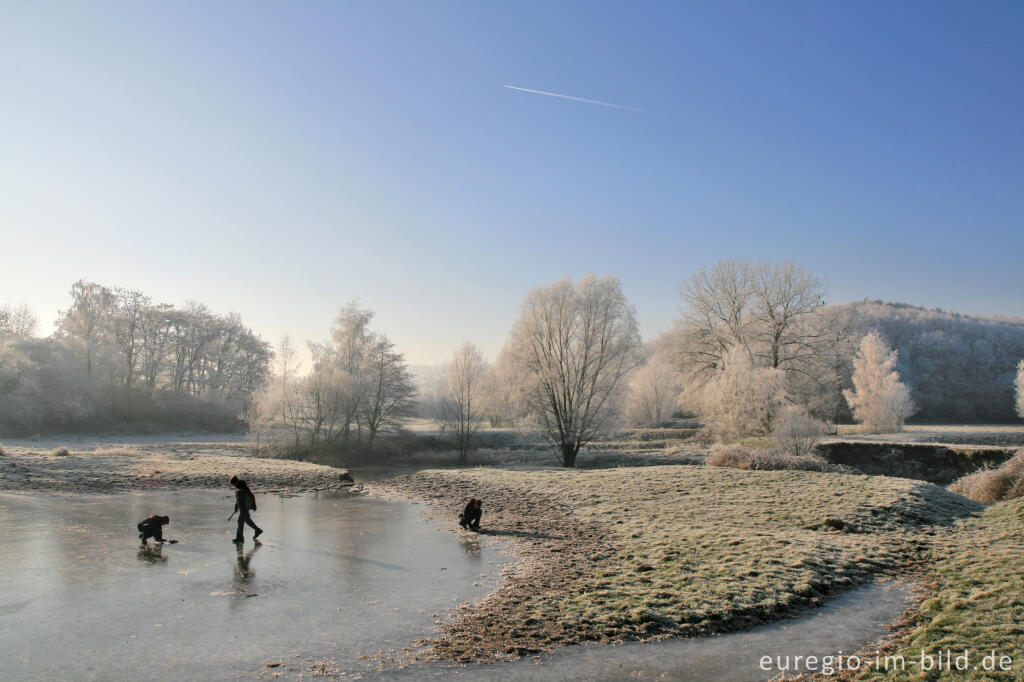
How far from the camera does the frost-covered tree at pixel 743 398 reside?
33031 millimetres

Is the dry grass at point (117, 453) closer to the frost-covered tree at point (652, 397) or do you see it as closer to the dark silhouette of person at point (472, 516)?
the dark silhouette of person at point (472, 516)

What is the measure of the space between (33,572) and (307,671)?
7984mm

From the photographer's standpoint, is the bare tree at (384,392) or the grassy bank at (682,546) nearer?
the grassy bank at (682,546)

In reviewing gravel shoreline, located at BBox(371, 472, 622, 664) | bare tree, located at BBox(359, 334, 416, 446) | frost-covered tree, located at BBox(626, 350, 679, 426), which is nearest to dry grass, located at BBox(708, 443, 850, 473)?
gravel shoreline, located at BBox(371, 472, 622, 664)

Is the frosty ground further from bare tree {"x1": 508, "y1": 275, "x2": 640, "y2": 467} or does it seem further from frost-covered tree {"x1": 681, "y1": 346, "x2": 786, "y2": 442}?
bare tree {"x1": 508, "y1": 275, "x2": 640, "y2": 467}

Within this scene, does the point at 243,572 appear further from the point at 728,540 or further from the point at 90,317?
the point at 90,317

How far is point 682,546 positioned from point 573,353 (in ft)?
88.0

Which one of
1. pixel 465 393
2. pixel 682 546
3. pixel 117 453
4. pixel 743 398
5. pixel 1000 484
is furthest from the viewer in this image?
pixel 465 393

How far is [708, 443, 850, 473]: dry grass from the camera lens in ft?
82.8

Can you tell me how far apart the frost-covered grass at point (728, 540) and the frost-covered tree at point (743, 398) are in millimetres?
10873

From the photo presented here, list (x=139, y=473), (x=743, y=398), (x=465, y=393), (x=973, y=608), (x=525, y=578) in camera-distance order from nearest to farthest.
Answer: (x=973, y=608)
(x=525, y=578)
(x=139, y=473)
(x=743, y=398)
(x=465, y=393)

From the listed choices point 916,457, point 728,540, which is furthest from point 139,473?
point 916,457

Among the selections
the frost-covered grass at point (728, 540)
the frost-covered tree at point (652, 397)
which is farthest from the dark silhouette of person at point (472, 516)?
the frost-covered tree at point (652, 397)

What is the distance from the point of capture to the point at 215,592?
10.4 meters
